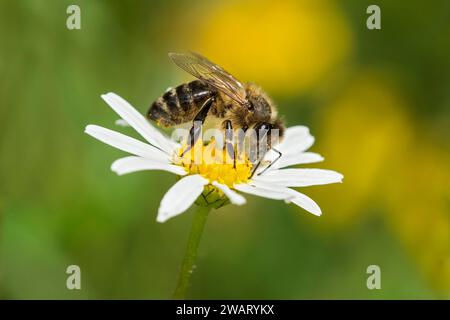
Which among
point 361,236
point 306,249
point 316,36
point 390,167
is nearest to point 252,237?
point 306,249

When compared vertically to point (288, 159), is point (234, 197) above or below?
below

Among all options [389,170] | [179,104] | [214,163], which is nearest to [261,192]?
[214,163]

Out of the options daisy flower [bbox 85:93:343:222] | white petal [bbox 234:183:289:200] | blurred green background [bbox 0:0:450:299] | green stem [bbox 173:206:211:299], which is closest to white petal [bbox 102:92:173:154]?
daisy flower [bbox 85:93:343:222]

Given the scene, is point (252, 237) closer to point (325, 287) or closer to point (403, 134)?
point (325, 287)

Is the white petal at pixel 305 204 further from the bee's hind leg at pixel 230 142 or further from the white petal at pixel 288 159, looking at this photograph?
the white petal at pixel 288 159

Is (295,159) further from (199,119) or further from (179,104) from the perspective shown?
(179,104)

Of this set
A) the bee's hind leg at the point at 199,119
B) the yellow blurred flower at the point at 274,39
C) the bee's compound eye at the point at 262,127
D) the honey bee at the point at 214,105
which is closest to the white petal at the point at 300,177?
the honey bee at the point at 214,105

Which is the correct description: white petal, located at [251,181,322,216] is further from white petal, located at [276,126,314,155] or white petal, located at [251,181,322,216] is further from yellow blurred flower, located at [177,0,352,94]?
yellow blurred flower, located at [177,0,352,94]
